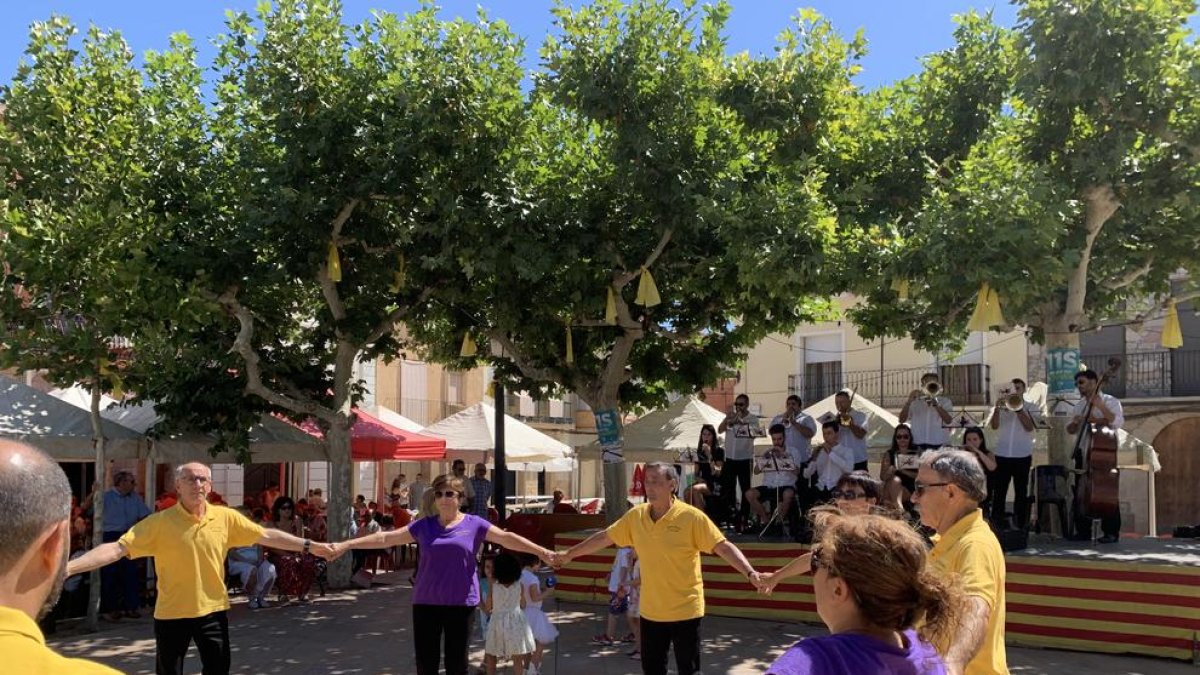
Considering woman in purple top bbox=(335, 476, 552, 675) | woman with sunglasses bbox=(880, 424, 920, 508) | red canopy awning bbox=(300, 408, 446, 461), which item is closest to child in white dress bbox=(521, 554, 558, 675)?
woman in purple top bbox=(335, 476, 552, 675)

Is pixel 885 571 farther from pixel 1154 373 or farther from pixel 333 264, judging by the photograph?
pixel 1154 373

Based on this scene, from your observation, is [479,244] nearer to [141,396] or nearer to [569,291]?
[569,291]

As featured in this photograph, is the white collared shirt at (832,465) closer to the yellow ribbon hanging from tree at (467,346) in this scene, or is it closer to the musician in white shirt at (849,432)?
the musician in white shirt at (849,432)

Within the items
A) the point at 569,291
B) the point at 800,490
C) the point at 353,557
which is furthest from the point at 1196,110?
the point at 353,557

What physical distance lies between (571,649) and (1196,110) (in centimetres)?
826

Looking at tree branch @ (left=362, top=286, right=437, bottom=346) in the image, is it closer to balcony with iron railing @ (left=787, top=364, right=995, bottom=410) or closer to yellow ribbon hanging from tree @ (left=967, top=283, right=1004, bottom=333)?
yellow ribbon hanging from tree @ (left=967, top=283, right=1004, bottom=333)

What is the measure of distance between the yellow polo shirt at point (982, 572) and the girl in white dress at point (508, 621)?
4.97 metres

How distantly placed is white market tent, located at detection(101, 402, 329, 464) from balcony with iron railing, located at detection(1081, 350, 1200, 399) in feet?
64.1

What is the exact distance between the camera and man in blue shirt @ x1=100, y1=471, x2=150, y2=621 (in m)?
13.2

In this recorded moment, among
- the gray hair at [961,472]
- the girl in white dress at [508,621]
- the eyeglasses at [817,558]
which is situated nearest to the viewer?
the eyeglasses at [817,558]

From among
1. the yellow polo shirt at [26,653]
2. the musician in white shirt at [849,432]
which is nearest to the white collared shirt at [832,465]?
the musician in white shirt at [849,432]

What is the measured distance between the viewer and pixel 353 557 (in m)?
16.5

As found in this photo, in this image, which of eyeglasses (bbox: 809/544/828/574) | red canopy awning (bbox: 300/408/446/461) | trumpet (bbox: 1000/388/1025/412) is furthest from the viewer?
red canopy awning (bbox: 300/408/446/461)

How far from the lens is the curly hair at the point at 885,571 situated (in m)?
2.52
